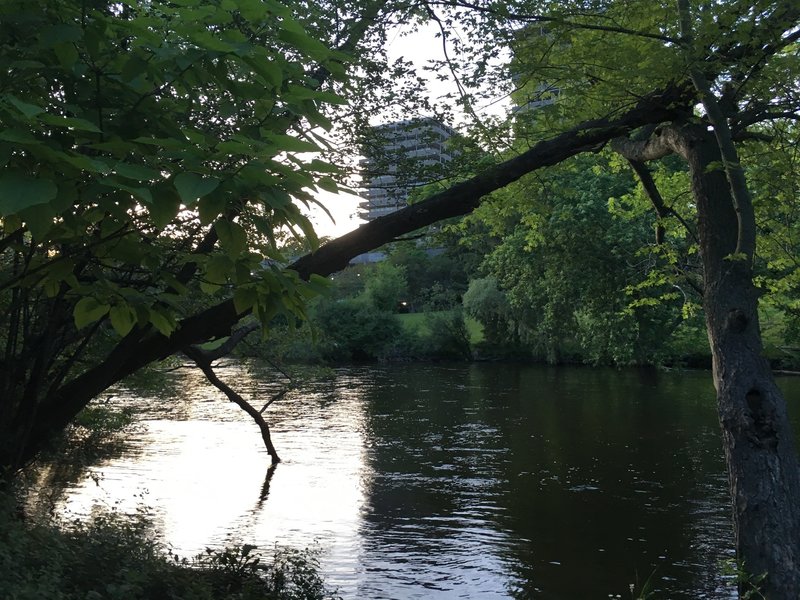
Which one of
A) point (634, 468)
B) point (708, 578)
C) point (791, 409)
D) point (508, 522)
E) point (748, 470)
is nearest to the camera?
point (748, 470)

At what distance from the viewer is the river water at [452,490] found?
11039 mm

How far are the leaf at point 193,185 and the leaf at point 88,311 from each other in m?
1.45

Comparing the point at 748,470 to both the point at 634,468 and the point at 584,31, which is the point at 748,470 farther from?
the point at 634,468

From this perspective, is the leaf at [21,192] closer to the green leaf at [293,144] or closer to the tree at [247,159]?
the tree at [247,159]

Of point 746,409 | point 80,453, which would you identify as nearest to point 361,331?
point 80,453

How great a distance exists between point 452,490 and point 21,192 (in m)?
14.5

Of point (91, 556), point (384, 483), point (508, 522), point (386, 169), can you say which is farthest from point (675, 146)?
point (384, 483)

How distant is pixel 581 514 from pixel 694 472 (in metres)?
4.46

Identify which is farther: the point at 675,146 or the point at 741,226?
the point at 675,146

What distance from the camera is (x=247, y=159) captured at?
7.85 feet

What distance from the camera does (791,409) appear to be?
24.4m

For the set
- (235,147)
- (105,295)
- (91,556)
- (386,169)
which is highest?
(386,169)

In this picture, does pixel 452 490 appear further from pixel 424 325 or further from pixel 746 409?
pixel 424 325

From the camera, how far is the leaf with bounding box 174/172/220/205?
190cm
